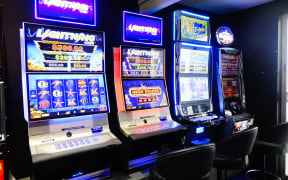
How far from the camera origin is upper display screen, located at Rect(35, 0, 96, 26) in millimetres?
1943

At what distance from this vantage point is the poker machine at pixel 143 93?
2.32 meters

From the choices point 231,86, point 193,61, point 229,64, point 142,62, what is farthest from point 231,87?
point 142,62

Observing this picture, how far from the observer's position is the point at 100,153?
187cm

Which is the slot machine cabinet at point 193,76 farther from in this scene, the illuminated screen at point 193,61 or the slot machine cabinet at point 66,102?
the slot machine cabinet at point 66,102

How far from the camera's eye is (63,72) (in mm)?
1992

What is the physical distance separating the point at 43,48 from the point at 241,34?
3453 millimetres

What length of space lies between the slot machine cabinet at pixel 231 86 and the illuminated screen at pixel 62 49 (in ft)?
6.60

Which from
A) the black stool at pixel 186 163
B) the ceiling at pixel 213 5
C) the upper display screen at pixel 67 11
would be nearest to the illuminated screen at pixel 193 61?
the ceiling at pixel 213 5

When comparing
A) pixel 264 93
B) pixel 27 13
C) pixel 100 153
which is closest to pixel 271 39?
pixel 264 93

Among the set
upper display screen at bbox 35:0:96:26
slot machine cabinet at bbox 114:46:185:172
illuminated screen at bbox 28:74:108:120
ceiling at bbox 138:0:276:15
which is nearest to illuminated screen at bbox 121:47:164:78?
slot machine cabinet at bbox 114:46:185:172

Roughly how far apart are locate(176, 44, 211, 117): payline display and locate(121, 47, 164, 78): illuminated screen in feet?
0.93

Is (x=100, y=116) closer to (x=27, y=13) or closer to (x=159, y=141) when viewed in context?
(x=159, y=141)

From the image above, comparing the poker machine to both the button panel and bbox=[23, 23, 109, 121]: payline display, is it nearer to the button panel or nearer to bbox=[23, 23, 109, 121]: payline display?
bbox=[23, 23, 109, 121]: payline display

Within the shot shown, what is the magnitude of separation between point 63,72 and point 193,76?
179cm
